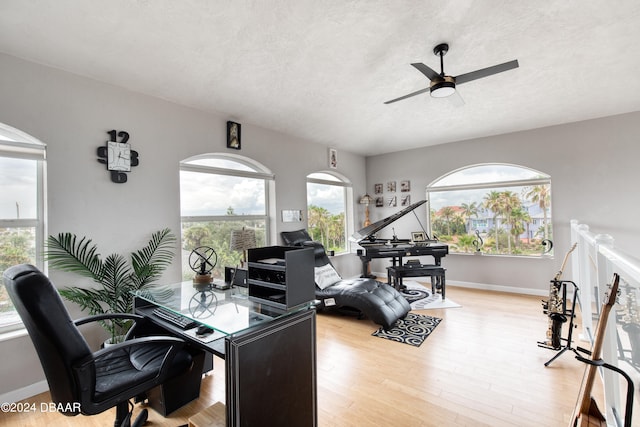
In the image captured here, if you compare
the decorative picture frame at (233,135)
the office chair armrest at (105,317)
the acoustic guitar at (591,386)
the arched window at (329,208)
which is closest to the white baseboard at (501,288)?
the arched window at (329,208)

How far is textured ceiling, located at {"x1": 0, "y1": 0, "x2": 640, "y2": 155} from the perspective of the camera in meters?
2.09

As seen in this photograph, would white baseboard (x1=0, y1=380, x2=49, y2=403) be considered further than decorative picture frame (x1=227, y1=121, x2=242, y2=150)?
No

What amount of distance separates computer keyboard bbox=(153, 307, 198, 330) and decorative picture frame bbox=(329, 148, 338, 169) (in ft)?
13.5

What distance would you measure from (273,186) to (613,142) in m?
5.11

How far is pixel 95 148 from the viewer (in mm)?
2783

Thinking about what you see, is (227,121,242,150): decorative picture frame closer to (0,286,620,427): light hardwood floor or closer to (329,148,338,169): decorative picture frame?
(329,148,338,169): decorative picture frame

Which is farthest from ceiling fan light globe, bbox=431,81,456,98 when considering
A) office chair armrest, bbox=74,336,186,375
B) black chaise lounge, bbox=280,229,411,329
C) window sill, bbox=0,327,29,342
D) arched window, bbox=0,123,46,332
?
window sill, bbox=0,327,29,342

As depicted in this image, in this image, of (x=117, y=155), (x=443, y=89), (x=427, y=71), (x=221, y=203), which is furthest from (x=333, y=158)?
(x=117, y=155)

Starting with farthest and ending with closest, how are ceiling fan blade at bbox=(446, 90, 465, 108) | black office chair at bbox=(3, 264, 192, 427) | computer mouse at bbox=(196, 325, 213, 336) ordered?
ceiling fan blade at bbox=(446, 90, 465, 108), computer mouse at bbox=(196, 325, 213, 336), black office chair at bbox=(3, 264, 192, 427)

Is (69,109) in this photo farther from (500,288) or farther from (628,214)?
(628,214)

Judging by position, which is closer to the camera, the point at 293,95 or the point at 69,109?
the point at 69,109

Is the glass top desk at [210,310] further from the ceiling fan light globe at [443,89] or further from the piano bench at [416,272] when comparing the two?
the piano bench at [416,272]

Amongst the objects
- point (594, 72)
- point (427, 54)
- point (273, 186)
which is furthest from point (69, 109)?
point (594, 72)

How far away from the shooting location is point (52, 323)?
125 centimetres
